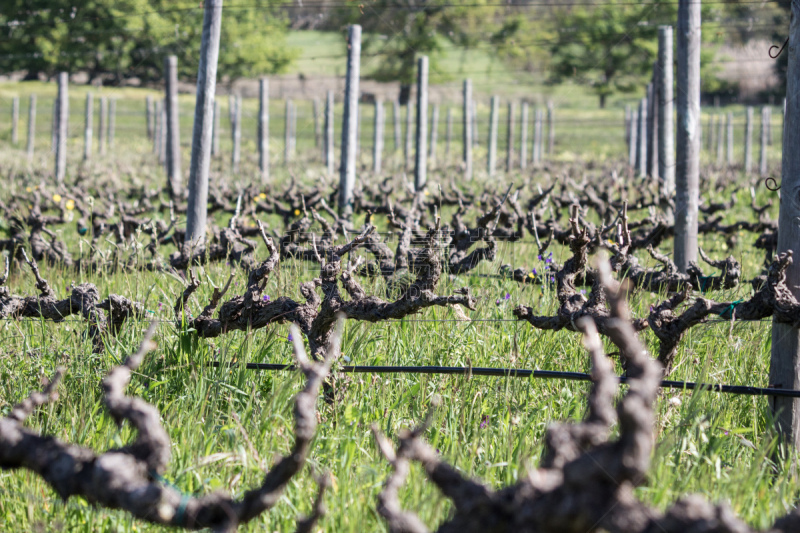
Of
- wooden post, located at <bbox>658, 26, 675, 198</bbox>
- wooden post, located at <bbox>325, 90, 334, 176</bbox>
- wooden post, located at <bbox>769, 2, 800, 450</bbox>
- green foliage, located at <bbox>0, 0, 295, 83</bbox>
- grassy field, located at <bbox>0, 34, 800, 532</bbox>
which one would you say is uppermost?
green foliage, located at <bbox>0, 0, 295, 83</bbox>

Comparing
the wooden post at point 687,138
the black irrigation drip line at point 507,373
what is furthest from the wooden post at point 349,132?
the black irrigation drip line at point 507,373

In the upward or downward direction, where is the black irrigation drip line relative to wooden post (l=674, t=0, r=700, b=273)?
downward

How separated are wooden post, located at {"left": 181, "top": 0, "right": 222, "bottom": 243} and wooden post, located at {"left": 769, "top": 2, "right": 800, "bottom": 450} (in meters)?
4.52

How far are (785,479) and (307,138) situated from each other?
1499 inches

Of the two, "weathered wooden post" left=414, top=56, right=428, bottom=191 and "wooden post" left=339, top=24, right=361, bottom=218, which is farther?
"weathered wooden post" left=414, top=56, right=428, bottom=191

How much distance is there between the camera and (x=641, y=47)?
159 ft

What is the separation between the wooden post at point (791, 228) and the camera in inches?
120

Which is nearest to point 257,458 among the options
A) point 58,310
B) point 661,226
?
point 58,310

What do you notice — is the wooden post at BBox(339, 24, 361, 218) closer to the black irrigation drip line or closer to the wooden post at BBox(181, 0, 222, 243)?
the wooden post at BBox(181, 0, 222, 243)

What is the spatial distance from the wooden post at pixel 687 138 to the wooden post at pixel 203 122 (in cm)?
370

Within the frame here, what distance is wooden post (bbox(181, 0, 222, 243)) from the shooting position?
6.37 meters

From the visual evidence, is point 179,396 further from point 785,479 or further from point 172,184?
point 172,184

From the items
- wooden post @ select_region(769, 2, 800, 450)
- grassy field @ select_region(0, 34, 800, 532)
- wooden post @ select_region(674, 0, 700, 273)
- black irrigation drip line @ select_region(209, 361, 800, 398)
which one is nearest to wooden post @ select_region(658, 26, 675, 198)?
wooden post @ select_region(674, 0, 700, 273)

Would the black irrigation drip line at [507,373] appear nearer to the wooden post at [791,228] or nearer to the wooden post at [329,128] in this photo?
the wooden post at [791,228]
